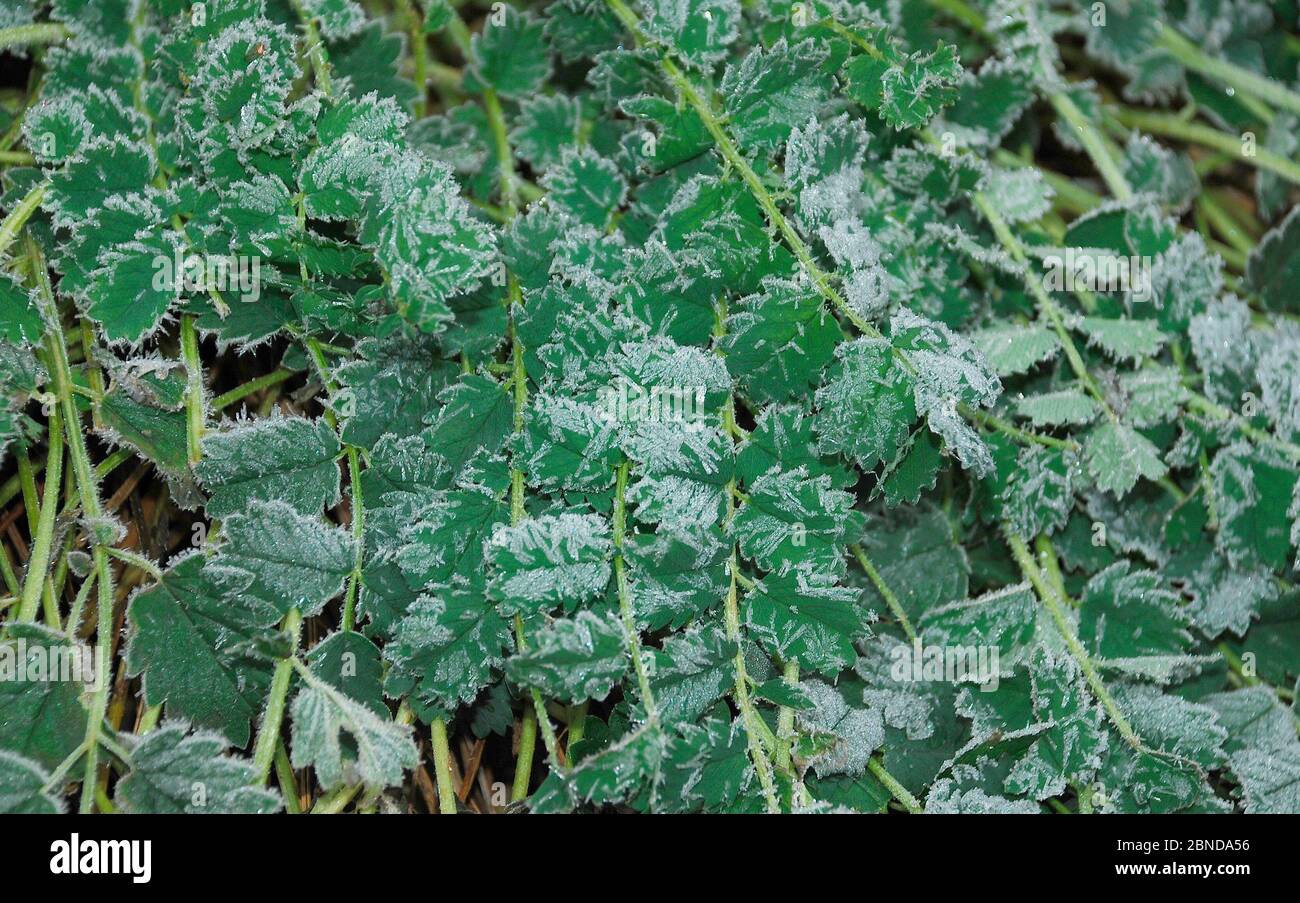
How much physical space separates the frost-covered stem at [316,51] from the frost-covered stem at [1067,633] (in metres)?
1.05

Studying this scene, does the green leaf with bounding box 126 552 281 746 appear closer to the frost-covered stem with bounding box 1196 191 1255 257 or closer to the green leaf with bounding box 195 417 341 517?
the green leaf with bounding box 195 417 341 517

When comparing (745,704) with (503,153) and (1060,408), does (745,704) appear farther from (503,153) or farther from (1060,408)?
(503,153)

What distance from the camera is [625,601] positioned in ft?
3.71

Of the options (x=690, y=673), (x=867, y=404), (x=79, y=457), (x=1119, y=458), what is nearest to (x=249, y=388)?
(x=79, y=457)

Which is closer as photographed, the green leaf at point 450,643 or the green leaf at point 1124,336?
the green leaf at point 450,643

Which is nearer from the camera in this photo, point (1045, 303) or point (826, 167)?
point (826, 167)

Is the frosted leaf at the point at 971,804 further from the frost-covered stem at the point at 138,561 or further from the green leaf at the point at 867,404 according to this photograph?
the frost-covered stem at the point at 138,561

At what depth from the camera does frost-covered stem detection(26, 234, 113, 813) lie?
→ 3.83ft

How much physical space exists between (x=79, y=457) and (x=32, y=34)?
0.60m

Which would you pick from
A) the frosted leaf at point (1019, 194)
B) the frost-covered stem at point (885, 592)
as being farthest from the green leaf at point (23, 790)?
the frosted leaf at point (1019, 194)

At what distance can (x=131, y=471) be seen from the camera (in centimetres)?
137

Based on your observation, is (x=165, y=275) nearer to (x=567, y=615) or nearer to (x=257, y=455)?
(x=257, y=455)

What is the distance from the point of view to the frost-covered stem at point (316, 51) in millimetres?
1297
